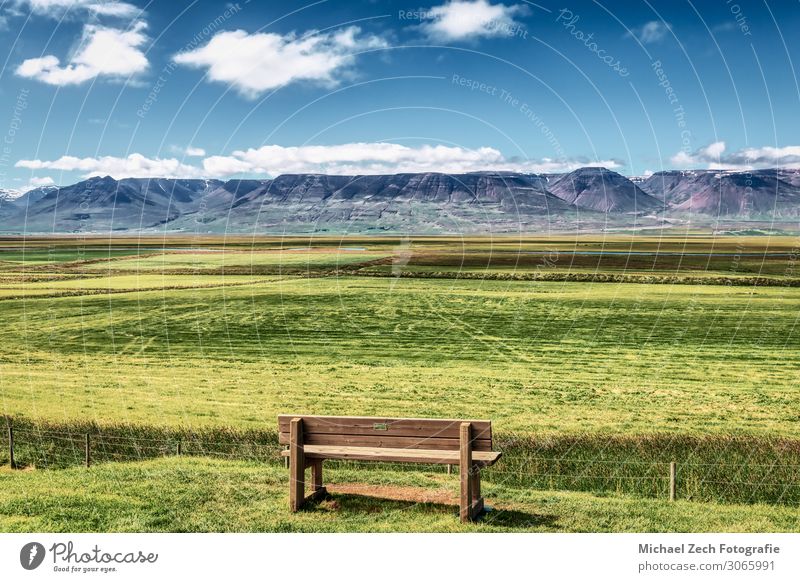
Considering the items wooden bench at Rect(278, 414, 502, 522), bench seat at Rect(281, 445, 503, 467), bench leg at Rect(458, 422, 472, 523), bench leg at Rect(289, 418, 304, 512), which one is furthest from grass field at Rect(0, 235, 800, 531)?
bench seat at Rect(281, 445, 503, 467)

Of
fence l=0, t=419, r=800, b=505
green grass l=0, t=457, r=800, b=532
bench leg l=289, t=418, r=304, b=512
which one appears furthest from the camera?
fence l=0, t=419, r=800, b=505

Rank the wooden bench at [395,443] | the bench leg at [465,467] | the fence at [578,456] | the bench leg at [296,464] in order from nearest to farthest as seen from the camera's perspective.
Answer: the bench leg at [465,467] < the wooden bench at [395,443] < the bench leg at [296,464] < the fence at [578,456]

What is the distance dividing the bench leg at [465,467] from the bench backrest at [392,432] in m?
0.14

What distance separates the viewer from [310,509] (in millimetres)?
12234

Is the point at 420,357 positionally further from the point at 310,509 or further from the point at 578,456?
the point at 310,509

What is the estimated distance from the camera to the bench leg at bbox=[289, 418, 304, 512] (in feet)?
38.1

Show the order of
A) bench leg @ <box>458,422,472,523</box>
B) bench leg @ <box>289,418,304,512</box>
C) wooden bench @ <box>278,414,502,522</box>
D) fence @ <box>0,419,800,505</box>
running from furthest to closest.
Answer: fence @ <box>0,419,800,505</box> < bench leg @ <box>289,418,304,512</box> < wooden bench @ <box>278,414,502,522</box> < bench leg @ <box>458,422,472,523</box>

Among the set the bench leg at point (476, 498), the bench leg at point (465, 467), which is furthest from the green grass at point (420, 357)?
the bench leg at point (465, 467)

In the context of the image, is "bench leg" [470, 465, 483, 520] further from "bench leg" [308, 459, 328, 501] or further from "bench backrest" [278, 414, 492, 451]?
"bench leg" [308, 459, 328, 501]

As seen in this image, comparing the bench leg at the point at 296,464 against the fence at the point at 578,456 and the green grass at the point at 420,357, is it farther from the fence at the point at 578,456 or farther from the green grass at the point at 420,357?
the green grass at the point at 420,357

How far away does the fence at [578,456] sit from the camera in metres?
15.6

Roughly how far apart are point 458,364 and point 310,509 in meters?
25.5

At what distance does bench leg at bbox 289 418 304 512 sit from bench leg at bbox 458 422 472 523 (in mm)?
2515

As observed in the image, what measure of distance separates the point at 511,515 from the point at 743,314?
156 ft
